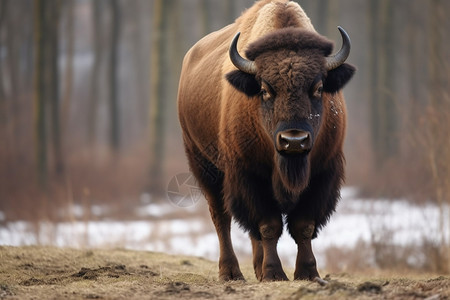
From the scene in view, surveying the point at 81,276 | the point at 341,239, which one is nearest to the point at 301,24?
the point at 81,276

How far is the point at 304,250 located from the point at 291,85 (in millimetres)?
1537

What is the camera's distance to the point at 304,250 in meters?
6.16

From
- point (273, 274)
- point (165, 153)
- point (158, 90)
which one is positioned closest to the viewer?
point (273, 274)

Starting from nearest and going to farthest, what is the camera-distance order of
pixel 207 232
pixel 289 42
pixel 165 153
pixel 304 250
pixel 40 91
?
pixel 289 42, pixel 304 250, pixel 207 232, pixel 40 91, pixel 165 153

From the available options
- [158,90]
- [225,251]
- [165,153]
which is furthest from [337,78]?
[165,153]

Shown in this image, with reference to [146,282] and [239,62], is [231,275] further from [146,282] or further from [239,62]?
[239,62]

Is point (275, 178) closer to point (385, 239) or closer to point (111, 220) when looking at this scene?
point (385, 239)

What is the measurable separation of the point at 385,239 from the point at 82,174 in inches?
466

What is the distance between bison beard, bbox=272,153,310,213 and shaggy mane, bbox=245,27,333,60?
2.98ft

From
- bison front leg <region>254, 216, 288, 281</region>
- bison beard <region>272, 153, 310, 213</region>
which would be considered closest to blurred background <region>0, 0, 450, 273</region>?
bison front leg <region>254, 216, 288, 281</region>

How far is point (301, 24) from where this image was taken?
6.55 m

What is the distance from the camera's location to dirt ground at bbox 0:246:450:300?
452cm

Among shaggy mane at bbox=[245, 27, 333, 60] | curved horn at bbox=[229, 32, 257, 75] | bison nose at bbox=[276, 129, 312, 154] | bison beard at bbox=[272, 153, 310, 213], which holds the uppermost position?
shaggy mane at bbox=[245, 27, 333, 60]

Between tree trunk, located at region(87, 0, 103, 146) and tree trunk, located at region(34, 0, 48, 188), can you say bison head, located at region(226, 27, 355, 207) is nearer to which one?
tree trunk, located at region(34, 0, 48, 188)
